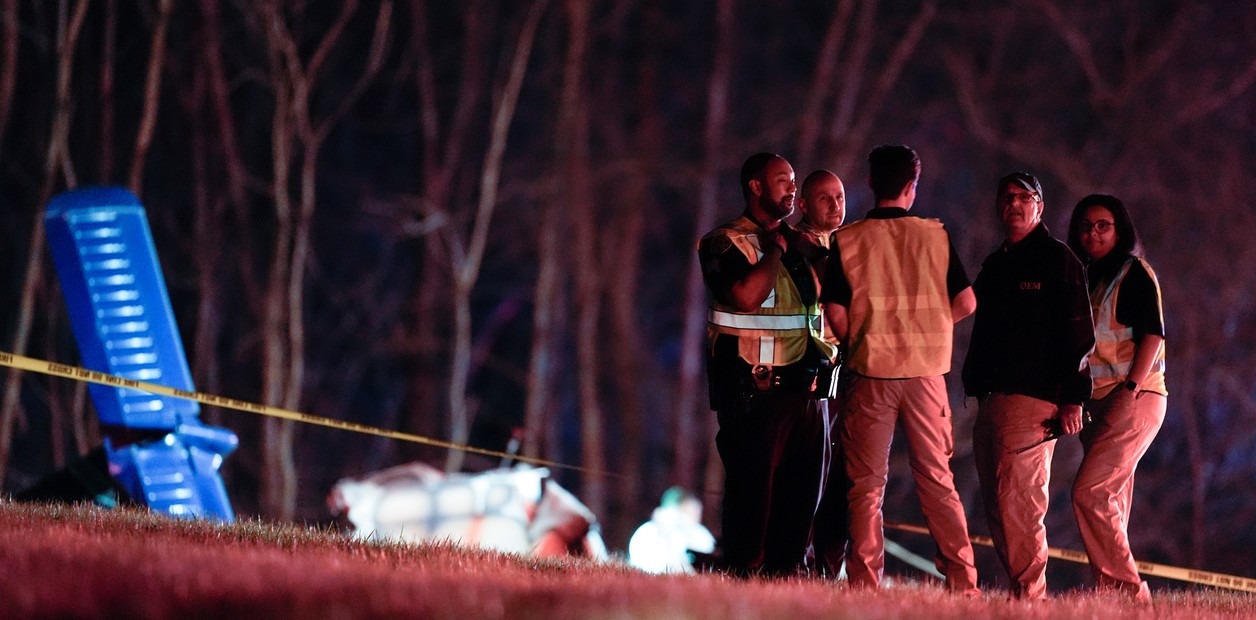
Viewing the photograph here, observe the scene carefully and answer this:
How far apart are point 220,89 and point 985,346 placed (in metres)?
19.0

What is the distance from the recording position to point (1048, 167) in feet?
70.8

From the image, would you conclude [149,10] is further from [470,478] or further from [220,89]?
[470,478]

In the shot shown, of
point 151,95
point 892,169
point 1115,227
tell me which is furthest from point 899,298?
point 151,95

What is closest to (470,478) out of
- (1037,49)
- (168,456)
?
(168,456)

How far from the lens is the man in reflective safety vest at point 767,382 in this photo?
5.52m

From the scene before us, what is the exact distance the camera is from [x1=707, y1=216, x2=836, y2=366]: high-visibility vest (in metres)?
5.52

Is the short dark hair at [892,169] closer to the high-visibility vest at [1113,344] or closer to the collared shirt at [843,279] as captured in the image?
the collared shirt at [843,279]

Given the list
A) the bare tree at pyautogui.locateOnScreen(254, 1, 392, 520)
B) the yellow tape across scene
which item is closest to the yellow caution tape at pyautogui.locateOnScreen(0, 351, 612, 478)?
the yellow tape across scene

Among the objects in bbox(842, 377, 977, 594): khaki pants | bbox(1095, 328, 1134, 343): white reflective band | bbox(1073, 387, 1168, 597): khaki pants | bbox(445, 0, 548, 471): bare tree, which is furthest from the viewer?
bbox(445, 0, 548, 471): bare tree

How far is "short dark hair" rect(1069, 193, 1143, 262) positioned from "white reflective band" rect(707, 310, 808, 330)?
1498 millimetres

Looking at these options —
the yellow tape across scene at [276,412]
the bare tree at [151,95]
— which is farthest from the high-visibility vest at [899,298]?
the bare tree at [151,95]

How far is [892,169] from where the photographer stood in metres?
5.61

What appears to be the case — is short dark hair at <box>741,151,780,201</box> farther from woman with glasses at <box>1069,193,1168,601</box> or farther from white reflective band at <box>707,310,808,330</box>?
woman with glasses at <box>1069,193,1168,601</box>

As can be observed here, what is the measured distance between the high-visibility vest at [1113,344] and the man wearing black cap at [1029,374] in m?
0.57
